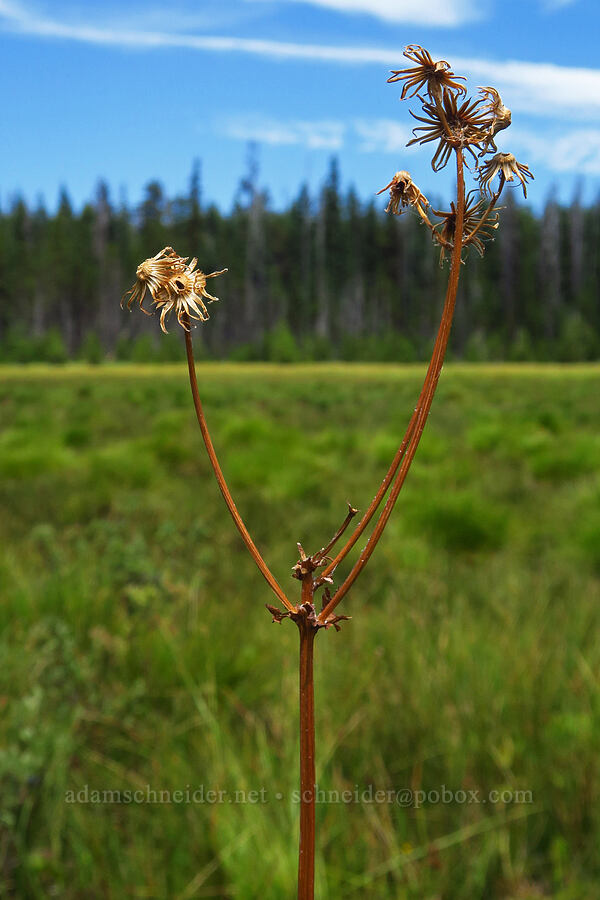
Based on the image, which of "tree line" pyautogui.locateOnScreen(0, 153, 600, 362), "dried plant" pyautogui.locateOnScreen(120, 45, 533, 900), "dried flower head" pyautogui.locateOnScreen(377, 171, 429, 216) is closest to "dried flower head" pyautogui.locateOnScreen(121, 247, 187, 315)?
"dried plant" pyautogui.locateOnScreen(120, 45, 533, 900)

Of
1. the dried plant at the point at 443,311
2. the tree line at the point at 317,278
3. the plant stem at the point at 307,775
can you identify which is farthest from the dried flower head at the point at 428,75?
the tree line at the point at 317,278

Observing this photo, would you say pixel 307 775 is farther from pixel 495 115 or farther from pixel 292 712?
pixel 292 712

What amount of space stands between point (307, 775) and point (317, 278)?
189 feet

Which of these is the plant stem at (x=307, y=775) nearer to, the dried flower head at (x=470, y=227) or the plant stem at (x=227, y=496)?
the plant stem at (x=227, y=496)

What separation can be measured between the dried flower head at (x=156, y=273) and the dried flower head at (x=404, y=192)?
131 mm

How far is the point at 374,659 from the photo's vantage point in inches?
123

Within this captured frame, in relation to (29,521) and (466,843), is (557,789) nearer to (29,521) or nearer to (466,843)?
(466,843)

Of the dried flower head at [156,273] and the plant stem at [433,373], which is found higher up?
the dried flower head at [156,273]

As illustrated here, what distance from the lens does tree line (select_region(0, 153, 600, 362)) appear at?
5250 cm

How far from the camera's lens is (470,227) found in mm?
443

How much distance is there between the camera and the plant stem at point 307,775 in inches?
12.7

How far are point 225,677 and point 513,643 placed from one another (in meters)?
1.29

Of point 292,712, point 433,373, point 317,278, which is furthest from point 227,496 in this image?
point 317,278

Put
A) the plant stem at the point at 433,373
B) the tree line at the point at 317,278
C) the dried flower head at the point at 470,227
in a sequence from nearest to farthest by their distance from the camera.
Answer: the plant stem at the point at 433,373 < the dried flower head at the point at 470,227 < the tree line at the point at 317,278
